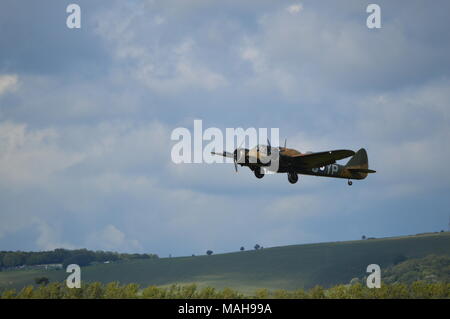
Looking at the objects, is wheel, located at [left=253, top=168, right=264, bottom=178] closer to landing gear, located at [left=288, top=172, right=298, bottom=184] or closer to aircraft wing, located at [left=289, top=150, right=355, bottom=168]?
aircraft wing, located at [left=289, top=150, right=355, bottom=168]

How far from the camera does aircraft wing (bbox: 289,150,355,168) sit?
49959mm

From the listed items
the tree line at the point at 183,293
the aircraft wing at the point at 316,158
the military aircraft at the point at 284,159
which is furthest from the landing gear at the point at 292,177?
the tree line at the point at 183,293

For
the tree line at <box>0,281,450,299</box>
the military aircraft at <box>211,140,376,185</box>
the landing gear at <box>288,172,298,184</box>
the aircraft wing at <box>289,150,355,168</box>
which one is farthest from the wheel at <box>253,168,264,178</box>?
the tree line at <box>0,281,450,299</box>

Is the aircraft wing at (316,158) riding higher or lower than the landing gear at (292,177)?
higher

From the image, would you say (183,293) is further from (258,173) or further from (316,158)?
(316,158)

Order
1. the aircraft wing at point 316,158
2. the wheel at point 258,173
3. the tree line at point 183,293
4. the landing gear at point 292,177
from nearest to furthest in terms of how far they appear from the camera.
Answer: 1. the aircraft wing at point 316,158
2. the wheel at point 258,173
3. the landing gear at point 292,177
4. the tree line at point 183,293

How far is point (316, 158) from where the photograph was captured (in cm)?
5131

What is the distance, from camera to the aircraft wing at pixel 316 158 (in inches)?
1967

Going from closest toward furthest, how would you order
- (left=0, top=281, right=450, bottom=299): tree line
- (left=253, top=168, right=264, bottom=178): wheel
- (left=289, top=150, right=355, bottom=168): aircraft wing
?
(left=289, top=150, right=355, bottom=168): aircraft wing < (left=253, top=168, right=264, bottom=178): wheel < (left=0, top=281, right=450, bottom=299): tree line

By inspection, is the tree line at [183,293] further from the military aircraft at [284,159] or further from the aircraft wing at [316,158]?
the aircraft wing at [316,158]

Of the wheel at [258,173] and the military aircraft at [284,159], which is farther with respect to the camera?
the wheel at [258,173]

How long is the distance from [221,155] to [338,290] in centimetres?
11174
